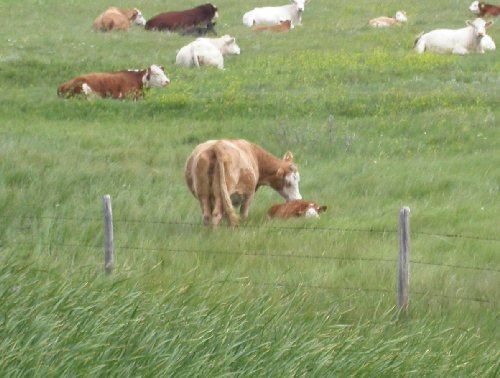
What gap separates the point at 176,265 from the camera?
10.3m

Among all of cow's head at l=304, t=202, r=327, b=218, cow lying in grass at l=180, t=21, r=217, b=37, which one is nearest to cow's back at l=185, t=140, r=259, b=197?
cow's head at l=304, t=202, r=327, b=218

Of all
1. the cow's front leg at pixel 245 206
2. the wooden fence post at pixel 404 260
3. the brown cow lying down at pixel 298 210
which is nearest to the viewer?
the wooden fence post at pixel 404 260

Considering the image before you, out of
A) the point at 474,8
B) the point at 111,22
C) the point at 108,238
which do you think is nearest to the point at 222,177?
the point at 108,238

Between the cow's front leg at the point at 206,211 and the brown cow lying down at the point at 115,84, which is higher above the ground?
the cow's front leg at the point at 206,211

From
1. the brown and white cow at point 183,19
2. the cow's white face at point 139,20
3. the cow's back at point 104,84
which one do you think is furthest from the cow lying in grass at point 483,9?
the cow's back at point 104,84

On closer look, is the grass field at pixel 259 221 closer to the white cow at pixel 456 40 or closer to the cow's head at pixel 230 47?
the white cow at pixel 456 40

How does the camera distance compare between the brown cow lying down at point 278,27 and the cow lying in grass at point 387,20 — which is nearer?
the cow lying in grass at point 387,20

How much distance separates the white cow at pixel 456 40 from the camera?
2772cm

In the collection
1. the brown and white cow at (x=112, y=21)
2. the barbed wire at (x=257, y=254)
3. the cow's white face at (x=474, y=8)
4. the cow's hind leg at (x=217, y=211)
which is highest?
the barbed wire at (x=257, y=254)

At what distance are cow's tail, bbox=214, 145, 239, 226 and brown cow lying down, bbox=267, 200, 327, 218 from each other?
66 centimetres

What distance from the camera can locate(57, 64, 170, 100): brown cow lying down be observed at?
2206 centimetres

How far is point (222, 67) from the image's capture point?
25.7 metres

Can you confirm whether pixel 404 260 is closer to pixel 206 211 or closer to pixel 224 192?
pixel 224 192

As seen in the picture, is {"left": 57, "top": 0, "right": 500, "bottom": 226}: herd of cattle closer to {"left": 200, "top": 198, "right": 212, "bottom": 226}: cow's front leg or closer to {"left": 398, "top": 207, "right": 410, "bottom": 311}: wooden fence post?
{"left": 200, "top": 198, "right": 212, "bottom": 226}: cow's front leg
